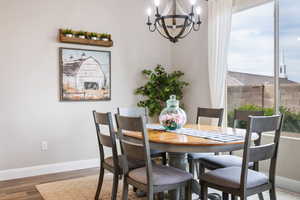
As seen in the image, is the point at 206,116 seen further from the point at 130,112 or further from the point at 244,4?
the point at 244,4

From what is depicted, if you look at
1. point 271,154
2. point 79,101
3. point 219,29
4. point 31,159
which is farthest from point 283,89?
point 31,159

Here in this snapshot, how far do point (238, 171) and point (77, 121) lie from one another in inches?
107

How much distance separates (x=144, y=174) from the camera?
2324 millimetres

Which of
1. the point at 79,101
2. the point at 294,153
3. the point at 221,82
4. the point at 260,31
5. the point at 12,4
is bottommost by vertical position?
the point at 294,153

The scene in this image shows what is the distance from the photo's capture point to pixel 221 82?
4113 mm

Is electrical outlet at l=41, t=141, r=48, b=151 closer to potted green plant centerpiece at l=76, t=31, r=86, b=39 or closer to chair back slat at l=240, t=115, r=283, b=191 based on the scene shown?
potted green plant centerpiece at l=76, t=31, r=86, b=39

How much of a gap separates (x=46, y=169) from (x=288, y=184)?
3.14m

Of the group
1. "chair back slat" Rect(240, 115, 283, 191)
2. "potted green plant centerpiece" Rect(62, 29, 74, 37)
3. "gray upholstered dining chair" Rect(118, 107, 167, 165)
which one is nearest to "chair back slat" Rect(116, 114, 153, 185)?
"chair back slat" Rect(240, 115, 283, 191)

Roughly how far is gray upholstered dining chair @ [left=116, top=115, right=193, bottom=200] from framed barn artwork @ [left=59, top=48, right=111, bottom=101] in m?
2.08

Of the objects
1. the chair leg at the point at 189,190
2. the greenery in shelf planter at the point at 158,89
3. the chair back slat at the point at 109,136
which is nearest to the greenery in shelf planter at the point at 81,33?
the greenery in shelf planter at the point at 158,89

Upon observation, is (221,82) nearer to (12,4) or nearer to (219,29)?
(219,29)

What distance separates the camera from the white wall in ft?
12.5

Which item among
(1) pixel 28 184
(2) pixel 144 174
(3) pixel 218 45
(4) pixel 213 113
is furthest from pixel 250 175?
(1) pixel 28 184

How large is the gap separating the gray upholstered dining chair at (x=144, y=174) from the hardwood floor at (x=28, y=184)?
54.5 inches
